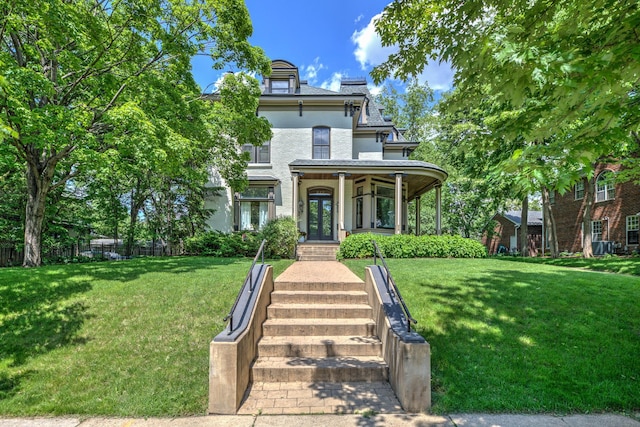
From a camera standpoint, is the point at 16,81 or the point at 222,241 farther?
the point at 222,241

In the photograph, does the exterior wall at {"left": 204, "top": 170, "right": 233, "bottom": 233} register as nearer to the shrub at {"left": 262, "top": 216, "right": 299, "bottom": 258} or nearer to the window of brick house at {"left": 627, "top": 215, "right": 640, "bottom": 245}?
the shrub at {"left": 262, "top": 216, "right": 299, "bottom": 258}

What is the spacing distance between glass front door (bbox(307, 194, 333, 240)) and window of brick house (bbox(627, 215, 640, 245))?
18860 millimetres

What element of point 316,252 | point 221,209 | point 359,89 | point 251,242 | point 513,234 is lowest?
point 316,252

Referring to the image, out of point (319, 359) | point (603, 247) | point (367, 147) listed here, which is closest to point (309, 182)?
point (367, 147)

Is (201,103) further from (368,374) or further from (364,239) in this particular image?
(368,374)

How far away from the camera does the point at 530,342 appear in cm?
495

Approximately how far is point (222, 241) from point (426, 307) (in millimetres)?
10433

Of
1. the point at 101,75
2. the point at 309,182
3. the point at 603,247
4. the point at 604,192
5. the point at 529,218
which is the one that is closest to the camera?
the point at 101,75

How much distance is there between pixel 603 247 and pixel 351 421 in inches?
995

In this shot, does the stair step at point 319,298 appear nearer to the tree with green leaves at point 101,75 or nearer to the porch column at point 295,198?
the tree with green leaves at point 101,75

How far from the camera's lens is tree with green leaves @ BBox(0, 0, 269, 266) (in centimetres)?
742

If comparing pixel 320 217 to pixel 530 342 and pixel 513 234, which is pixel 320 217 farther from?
pixel 513 234

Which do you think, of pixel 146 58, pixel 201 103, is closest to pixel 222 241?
pixel 201 103

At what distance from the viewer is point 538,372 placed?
4.33m
